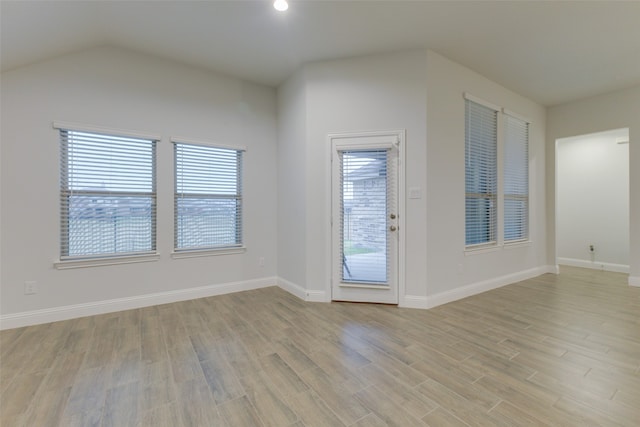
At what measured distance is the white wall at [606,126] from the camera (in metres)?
4.26

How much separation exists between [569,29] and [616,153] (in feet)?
13.1

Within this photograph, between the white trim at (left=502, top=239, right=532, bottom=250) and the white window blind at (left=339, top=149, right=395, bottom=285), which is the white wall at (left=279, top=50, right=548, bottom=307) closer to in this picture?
the white window blind at (left=339, top=149, right=395, bottom=285)

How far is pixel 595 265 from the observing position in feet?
17.9

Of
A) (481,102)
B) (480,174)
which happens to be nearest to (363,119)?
(481,102)

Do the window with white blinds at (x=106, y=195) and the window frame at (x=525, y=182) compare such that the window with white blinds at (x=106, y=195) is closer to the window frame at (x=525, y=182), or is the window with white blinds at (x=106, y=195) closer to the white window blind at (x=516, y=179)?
the window frame at (x=525, y=182)

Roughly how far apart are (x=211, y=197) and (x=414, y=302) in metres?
3.03

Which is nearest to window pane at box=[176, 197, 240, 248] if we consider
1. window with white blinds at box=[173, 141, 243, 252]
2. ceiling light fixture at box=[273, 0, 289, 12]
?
window with white blinds at box=[173, 141, 243, 252]

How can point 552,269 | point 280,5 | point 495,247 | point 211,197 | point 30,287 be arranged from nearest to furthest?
1. point 280,5
2. point 30,287
3. point 211,197
4. point 495,247
5. point 552,269

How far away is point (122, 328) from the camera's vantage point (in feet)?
9.00

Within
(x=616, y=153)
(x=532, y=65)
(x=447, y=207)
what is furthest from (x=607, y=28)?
(x=616, y=153)

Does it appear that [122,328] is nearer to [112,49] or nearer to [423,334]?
[423,334]

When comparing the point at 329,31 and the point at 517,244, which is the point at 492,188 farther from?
the point at 329,31

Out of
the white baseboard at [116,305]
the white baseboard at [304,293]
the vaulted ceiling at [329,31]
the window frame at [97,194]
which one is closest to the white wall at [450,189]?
the vaulted ceiling at [329,31]

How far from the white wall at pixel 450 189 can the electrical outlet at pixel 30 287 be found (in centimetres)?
430
